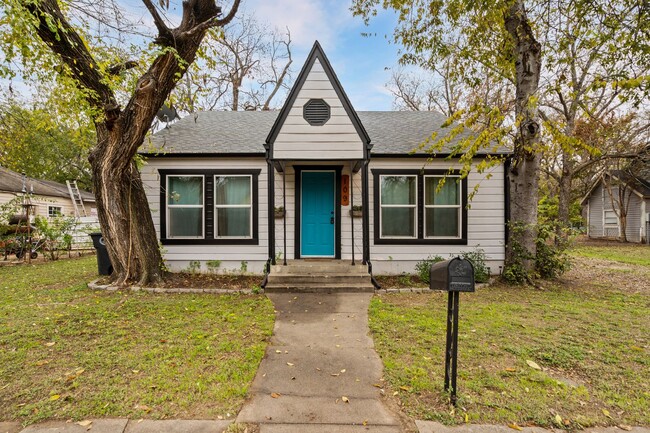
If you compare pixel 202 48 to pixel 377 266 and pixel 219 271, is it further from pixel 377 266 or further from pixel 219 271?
pixel 377 266

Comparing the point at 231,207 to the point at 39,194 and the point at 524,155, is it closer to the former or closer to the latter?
the point at 524,155

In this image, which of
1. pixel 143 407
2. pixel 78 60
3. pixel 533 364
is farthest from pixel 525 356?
pixel 78 60

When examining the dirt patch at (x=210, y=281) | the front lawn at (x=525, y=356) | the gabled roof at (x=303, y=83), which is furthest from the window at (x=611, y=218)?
the dirt patch at (x=210, y=281)

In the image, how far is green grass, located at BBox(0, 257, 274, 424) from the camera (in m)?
2.52

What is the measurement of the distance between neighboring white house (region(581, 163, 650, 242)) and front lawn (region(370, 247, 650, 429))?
16.2 m

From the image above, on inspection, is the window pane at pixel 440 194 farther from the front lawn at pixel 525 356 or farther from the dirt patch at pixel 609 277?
the dirt patch at pixel 609 277

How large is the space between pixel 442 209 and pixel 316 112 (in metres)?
4.13

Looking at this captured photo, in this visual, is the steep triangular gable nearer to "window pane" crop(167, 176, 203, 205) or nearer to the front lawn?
"window pane" crop(167, 176, 203, 205)

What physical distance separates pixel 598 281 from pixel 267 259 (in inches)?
333

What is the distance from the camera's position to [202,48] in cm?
704

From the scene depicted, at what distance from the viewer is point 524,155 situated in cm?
679

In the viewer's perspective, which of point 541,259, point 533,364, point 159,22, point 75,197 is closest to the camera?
point 533,364

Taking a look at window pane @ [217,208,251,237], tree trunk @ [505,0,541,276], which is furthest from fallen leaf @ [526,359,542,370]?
window pane @ [217,208,251,237]

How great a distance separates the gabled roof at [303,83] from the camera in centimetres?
656
